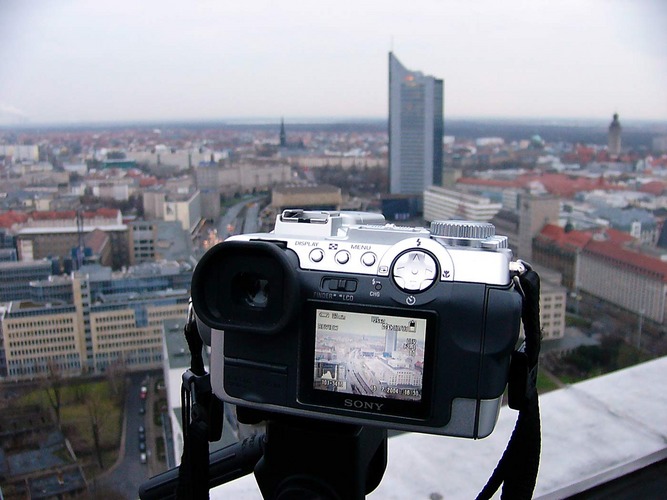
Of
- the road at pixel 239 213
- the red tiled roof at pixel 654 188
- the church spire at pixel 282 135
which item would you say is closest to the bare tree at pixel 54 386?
the road at pixel 239 213

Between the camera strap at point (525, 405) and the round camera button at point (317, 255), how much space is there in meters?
0.18

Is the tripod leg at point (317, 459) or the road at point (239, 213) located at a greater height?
the road at point (239, 213)

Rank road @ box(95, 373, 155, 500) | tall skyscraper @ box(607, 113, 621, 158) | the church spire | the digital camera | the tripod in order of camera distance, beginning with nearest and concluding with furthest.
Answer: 1. the digital camera
2. the tripod
3. road @ box(95, 373, 155, 500)
4. the church spire
5. tall skyscraper @ box(607, 113, 621, 158)

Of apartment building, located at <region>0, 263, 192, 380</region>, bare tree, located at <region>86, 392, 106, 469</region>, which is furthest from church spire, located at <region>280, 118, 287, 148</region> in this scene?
bare tree, located at <region>86, 392, 106, 469</region>

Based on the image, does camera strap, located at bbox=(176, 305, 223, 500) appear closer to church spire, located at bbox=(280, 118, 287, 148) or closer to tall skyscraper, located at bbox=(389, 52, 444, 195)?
church spire, located at bbox=(280, 118, 287, 148)

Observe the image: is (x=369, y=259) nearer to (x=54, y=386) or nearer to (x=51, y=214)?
(x=54, y=386)

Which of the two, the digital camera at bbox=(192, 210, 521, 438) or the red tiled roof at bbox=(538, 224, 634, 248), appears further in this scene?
the red tiled roof at bbox=(538, 224, 634, 248)

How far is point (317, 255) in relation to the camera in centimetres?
60

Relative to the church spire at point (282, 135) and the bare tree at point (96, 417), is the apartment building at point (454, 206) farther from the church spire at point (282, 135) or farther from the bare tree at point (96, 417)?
the bare tree at point (96, 417)

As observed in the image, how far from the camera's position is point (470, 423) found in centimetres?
56

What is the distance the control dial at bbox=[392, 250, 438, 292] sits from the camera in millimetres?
562

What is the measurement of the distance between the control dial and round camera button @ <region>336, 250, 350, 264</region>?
46 millimetres

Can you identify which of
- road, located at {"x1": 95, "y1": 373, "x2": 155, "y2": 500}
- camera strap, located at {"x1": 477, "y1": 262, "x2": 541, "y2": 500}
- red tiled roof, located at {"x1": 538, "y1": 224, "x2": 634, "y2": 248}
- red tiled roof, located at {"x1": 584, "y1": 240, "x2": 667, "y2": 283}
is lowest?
road, located at {"x1": 95, "y1": 373, "x2": 155, "y2": 500}

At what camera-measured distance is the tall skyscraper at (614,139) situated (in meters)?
5.14
